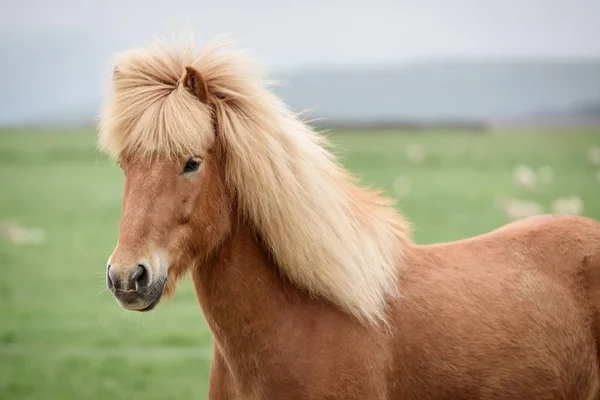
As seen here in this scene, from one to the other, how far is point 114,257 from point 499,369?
1.67 m

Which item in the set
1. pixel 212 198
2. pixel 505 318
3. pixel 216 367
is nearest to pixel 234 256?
pixel 212 198

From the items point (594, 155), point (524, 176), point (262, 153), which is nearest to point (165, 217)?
point (262, 153)

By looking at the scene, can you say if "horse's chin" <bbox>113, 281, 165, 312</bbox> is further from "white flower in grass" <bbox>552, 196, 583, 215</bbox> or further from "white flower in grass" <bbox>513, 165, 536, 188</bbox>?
"white flower in grass" <bbox>513, 165, 536, 188</bbox>

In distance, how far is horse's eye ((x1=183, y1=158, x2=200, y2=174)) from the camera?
297 centimetres

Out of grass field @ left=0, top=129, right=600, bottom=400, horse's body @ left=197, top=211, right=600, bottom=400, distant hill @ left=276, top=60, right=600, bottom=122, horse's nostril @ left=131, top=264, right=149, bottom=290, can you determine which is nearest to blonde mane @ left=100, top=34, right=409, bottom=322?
horse's body @ left=197, top=211, right=600, bottom=400

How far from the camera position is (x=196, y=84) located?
10.0 ft

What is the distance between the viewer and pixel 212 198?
10.0 ft

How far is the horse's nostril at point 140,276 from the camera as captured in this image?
9.12 ft

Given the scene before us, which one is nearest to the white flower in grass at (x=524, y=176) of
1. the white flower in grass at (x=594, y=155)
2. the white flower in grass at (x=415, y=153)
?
the white flower in grass at (x=594, y=155)

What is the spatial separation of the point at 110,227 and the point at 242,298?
44.9 ft

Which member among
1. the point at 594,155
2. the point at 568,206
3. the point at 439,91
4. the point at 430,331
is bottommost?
the point at 439,91

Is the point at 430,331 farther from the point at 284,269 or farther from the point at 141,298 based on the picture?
the point at 141,298

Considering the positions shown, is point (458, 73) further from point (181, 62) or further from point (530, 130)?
point (181, 62)

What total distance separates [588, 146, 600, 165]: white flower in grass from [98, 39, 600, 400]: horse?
2111cm
